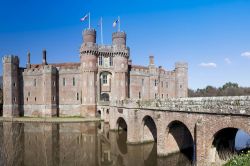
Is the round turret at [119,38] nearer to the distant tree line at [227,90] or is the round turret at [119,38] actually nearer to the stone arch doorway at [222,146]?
the stone arch doorway at [222,146]

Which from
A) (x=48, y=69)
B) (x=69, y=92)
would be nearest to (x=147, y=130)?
(x=69, y=92)

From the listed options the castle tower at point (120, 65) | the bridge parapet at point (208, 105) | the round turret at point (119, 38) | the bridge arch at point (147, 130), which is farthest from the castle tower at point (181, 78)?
the bridge parapet at point (208, 105)

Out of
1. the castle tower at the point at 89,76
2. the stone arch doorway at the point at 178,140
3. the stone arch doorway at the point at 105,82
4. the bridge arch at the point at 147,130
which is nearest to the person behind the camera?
the stone arch doorway at the point at 178,140

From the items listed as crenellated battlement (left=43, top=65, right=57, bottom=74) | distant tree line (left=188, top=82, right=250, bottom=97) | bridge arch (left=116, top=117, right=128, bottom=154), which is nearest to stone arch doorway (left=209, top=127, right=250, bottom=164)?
bridge arch (left=116, top=117, right=128, bottom=154)

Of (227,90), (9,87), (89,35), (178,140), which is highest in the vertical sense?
(89,35)

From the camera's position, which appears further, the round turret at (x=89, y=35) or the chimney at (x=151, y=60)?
the chimney at (x=151, y=60)

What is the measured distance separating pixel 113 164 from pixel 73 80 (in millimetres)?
32373

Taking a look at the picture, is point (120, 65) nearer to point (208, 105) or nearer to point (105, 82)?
point (105, 82)

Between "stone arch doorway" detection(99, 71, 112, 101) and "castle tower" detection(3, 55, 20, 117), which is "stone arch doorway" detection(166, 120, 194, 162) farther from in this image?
"castle tower" detection(3, 55, 20, 117)

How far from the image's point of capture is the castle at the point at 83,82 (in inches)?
1751

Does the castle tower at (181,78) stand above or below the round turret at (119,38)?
below

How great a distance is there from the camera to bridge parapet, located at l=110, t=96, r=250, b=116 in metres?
12.1

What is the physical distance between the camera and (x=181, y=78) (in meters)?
54.8

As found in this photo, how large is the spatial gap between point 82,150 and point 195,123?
37.6ft
